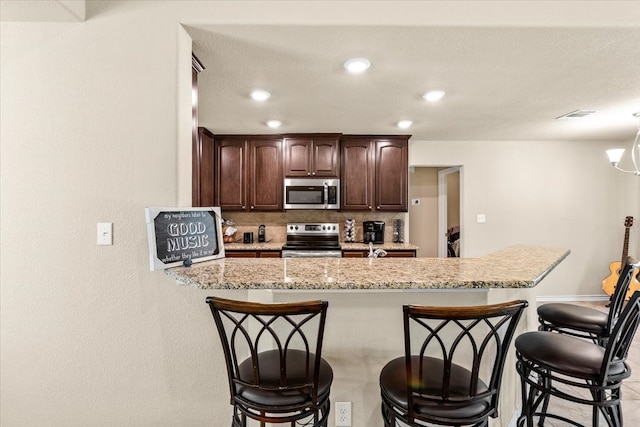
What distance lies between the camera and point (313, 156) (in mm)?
4004

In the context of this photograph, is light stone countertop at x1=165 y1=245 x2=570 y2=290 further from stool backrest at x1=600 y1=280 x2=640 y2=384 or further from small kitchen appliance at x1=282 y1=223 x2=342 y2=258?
small kitchen appliance at x1=282 y1=223 x2=342 y2=258

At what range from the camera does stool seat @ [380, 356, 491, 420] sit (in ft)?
3.46

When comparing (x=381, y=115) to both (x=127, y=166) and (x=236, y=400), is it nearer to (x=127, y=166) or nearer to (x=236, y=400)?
(x=127, y=166)

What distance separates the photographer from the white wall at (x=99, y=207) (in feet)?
5.25

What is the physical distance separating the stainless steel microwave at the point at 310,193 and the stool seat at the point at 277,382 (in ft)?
9.10

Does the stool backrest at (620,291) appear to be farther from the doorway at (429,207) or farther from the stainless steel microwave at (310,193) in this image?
the doorway at (429,207)

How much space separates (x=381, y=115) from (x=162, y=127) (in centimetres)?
226

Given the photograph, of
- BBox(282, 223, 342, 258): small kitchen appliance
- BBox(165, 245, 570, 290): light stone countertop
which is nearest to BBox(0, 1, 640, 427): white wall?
BBox(165, 245, 570, 290): light stone countertop

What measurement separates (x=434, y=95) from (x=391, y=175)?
4.95 ft

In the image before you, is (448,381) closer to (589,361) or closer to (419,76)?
(589,361)

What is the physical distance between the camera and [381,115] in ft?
10.7

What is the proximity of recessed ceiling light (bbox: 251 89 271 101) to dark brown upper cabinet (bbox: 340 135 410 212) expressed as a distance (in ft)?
5.16

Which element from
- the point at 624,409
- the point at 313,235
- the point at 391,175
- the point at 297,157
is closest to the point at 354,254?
the point at 313,235

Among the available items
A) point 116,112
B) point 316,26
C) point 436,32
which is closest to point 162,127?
point 116,112
